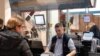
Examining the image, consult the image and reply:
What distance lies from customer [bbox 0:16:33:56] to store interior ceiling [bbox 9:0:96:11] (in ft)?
8.05

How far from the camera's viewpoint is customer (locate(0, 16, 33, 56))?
2.47 meters

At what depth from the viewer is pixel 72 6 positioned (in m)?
4.93

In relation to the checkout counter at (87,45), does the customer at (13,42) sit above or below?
above

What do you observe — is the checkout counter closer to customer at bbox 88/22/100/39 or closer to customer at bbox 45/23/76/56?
customer at bbox 88/22/100/39

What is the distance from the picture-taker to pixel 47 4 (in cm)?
535

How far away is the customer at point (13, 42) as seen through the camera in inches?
97.2

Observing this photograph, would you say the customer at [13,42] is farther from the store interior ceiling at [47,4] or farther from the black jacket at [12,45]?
the store interior ceiling at [47,4]

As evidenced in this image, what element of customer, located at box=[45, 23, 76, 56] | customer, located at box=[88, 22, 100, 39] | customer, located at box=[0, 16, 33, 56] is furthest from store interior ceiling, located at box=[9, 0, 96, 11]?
customer, located at box=[0, 16, 33, 56]

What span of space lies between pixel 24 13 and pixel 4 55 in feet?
10.3

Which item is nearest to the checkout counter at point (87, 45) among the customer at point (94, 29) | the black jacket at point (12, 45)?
the customer at point (94, 29)

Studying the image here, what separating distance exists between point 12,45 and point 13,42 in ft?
0.11

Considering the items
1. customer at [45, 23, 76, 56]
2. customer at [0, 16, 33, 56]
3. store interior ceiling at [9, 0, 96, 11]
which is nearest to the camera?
customer at [0, 16, 33, 56]

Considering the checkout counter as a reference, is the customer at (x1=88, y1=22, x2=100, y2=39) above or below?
above

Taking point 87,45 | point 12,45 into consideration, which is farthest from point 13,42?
point 87,45
